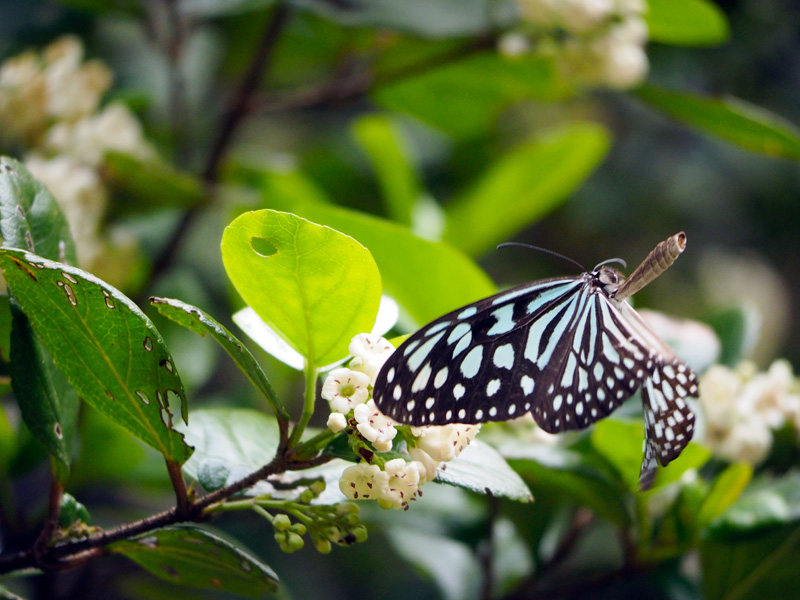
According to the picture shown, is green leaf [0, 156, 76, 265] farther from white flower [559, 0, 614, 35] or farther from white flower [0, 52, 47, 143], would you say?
white flower [559, 0, 614, 35]

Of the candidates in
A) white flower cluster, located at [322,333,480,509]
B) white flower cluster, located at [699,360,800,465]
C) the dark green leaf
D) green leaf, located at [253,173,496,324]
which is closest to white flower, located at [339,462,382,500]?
white flower cluster, located at [322,333,480,509]

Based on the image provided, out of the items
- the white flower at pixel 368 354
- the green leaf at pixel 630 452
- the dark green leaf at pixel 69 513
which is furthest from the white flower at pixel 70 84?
the green leaf at pixel 630 452

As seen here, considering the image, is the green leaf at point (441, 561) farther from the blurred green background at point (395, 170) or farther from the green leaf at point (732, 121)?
the green leaf at point (732, 121)

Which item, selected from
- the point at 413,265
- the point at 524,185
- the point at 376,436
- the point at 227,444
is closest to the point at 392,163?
the point at 524,185

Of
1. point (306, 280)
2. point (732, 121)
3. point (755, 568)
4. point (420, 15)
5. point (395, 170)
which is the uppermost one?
point (420, 15)

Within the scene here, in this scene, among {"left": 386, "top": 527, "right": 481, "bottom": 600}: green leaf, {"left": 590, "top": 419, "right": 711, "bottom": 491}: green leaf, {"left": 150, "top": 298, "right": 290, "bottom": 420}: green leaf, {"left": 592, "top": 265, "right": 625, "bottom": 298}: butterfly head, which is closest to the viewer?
{"left": 150, "top": 298, "right": 290, "bottom": 420}: green leaf

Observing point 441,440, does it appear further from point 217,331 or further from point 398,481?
point 217,331
